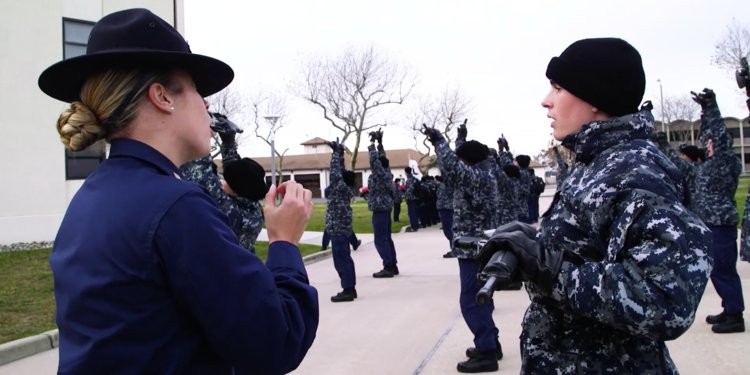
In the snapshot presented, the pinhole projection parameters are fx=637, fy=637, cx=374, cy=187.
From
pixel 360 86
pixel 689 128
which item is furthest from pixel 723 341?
pixel 689 128

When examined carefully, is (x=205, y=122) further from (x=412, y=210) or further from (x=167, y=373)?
(x=412, y=210)

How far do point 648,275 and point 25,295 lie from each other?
9380 mm

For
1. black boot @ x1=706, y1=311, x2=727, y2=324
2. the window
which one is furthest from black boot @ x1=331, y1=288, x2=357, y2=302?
the window

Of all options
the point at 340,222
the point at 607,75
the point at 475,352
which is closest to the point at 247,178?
the point at 607,75

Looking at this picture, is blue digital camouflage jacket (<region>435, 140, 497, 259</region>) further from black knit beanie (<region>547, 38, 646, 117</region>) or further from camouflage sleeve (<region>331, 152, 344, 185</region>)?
black knit beanie (<region>547, 38, 646, 117</region>)

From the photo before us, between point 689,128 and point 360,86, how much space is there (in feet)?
154

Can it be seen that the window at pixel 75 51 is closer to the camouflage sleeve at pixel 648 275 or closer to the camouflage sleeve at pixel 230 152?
the camouflage sleeve at pixel 230 152

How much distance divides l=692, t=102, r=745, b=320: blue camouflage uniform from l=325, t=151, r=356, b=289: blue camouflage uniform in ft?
16.0

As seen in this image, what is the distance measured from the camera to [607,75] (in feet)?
6.99

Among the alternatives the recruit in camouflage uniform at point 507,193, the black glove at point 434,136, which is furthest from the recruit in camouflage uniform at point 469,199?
the recruit in camouflage uniform at point 507,193

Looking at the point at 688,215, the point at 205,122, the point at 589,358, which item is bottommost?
the point at 589,358

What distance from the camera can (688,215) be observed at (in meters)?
1.84

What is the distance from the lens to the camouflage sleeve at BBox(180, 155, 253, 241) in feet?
13.1

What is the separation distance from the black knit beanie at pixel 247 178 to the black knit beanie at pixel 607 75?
2.29 metres
